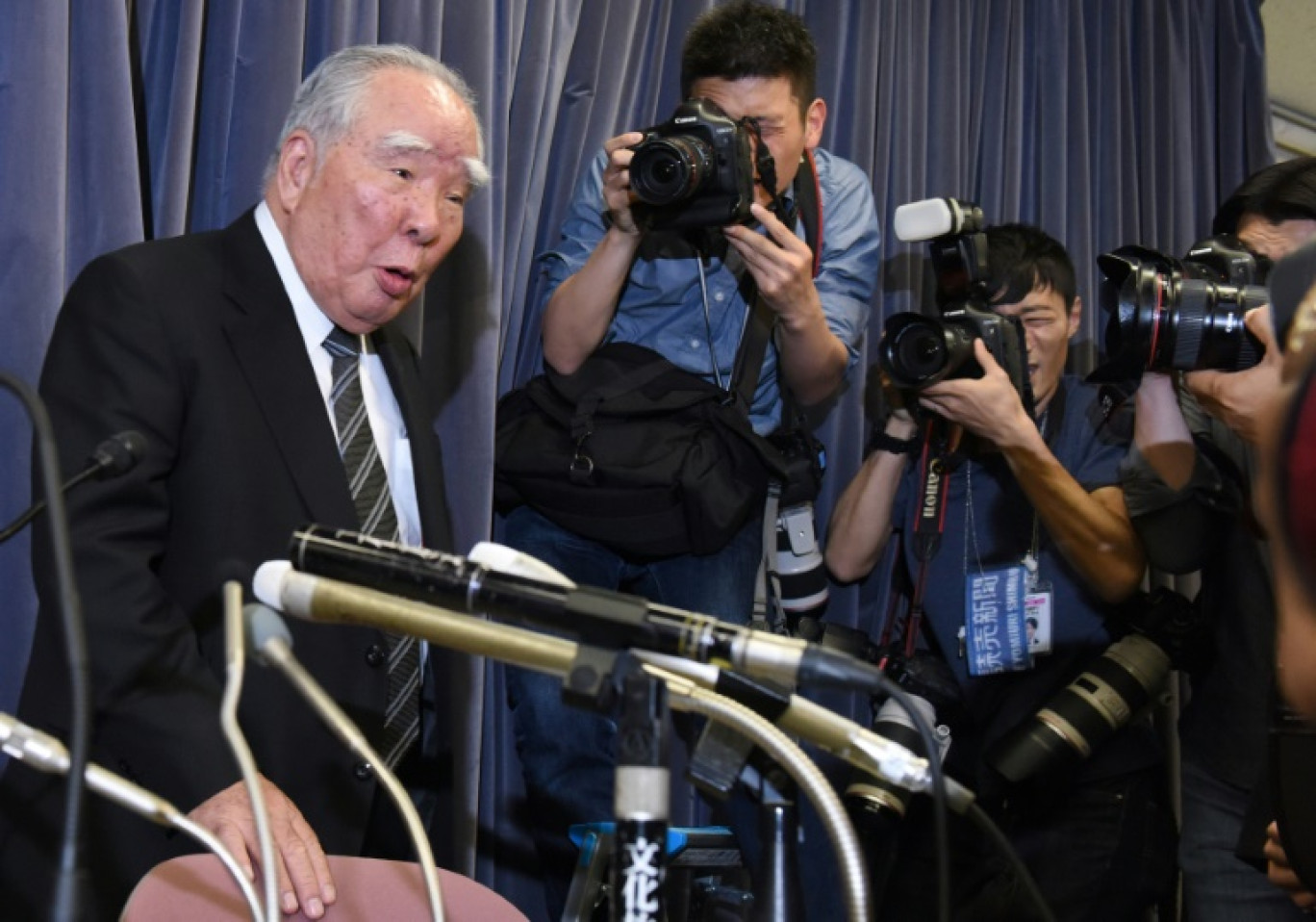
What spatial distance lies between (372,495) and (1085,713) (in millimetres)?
1143

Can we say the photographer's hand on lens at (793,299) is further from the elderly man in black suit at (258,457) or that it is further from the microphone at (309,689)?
the microphone at (309,689)

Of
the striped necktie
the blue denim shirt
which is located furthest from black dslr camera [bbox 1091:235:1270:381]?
the striped necktie

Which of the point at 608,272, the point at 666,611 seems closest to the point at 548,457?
the point at 608,272

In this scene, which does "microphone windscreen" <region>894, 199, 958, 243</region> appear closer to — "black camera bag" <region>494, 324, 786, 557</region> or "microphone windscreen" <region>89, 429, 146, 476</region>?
"black camera bag" <region>494, 324, 786, 557</region>

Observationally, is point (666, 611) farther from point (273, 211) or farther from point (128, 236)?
point (128, 236)

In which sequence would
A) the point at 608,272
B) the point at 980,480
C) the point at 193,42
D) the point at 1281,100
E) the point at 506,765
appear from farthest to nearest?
the point at 1281,100 < the point at 980,480 < the point at 506,765 < the point at 608,272 < the point at 193,42

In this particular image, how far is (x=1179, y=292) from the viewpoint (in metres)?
1.89

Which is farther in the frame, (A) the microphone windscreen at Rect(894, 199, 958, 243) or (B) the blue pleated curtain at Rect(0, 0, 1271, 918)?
(A) the microphone windscreen at Rect(894, 199, 958, 243)

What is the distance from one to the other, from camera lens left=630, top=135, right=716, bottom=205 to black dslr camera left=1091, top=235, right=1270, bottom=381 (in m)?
0.56

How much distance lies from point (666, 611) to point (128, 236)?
1307mm

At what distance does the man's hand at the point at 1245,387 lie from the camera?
1.81 meters

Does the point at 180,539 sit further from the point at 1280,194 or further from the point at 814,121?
the point at 1280,194

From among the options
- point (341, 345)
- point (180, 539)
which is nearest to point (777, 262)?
point (341, 345)

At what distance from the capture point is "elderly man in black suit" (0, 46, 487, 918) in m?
1.48
